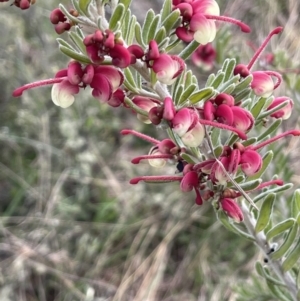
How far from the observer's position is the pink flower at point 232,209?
0.73 meters

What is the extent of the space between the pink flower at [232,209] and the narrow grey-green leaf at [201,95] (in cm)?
17

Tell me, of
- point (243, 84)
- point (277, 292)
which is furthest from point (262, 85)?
point (277, 292)

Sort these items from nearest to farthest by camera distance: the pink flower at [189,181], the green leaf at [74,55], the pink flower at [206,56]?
the green leaf at [74,55] → the pink flower at [189,181] → the pink flower at [206,56]

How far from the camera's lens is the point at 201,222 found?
2.15 meters

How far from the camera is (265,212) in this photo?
0.80 metres

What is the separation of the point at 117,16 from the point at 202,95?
0.53 ft

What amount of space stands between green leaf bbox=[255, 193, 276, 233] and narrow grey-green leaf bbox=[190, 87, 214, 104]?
0.71ft

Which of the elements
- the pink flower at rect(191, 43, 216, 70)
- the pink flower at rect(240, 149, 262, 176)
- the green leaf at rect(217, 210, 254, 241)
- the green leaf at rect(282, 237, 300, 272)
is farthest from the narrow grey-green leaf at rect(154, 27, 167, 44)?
the pink flower at rect(191, 43, 216, 70)

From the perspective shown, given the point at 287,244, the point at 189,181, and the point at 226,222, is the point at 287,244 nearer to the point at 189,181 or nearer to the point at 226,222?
the point at 226,222

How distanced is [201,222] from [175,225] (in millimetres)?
125

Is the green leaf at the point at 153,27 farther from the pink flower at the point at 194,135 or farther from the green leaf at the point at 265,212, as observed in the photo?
the green leaf at the point at 265,212

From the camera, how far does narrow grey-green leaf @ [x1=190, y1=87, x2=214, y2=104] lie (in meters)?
0.65

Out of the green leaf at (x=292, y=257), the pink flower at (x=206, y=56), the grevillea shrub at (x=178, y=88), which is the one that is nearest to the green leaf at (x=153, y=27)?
the grevillea shrub at (x=178, y=88)

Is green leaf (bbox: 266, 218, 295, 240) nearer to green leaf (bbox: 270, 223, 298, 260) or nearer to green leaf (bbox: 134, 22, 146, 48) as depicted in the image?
green leaf (bbox: 270, 223, 298, 260)
